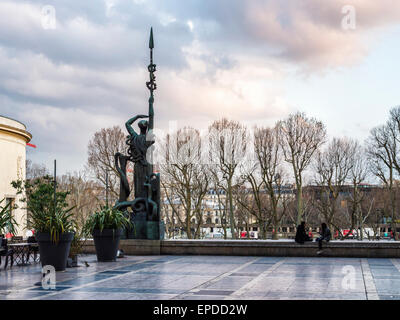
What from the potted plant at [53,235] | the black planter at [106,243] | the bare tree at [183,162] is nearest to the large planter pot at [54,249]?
the potted plant at [53,235]

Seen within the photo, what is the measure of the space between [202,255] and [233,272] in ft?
17.6

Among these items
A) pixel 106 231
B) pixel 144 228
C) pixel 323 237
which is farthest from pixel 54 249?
pixel 323 237

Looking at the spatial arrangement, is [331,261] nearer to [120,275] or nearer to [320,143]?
[120,275]

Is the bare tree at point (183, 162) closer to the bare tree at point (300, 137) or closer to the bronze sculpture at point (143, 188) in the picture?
the bare tree at point (300, 137)

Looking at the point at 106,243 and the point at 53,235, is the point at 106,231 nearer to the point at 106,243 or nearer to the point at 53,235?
the point at 106,243

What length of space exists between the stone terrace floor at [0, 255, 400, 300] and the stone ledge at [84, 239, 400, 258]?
0.84 metres

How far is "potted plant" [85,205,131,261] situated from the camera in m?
15.6

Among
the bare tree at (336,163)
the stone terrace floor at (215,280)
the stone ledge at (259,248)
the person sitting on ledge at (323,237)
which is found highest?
the bare tree at (336,163)

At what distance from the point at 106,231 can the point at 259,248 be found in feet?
17.7

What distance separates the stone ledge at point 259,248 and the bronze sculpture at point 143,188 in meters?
0.47

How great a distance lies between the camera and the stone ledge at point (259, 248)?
17.2 meters

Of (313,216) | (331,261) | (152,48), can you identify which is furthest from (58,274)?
(313,216)

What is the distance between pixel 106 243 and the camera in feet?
51.5

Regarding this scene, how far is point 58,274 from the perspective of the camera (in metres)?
12.5
